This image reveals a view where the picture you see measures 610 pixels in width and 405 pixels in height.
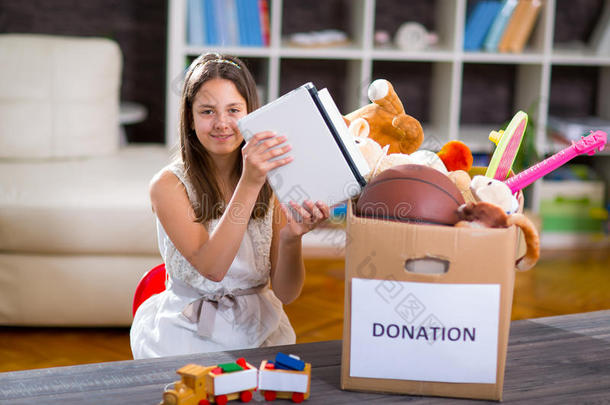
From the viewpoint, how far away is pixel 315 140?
3.26 ft

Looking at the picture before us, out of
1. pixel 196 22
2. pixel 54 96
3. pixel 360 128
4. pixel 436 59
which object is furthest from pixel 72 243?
pixel 436 59

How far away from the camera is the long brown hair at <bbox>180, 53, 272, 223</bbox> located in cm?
133

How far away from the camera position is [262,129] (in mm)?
998

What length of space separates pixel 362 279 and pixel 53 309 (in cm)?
157

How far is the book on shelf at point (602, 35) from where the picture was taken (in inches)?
132

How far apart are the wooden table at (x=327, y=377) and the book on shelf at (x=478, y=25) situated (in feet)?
7.68

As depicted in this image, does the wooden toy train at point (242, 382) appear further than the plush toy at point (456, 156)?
No

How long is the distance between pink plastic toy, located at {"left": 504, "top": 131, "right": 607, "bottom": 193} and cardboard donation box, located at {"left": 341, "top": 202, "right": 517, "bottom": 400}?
0.13m

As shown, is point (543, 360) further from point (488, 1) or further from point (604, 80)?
point (604, 80)

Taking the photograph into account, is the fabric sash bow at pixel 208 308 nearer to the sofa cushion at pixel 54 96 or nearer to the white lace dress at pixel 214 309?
the white lace dress at pixel 214 309

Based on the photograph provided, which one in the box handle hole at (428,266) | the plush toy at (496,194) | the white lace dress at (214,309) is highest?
the plush toy at (496,194)

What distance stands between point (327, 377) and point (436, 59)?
243cm

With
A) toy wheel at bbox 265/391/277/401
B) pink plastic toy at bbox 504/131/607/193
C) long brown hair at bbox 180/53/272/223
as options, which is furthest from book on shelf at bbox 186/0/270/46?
toy wheel at bbox 265/391/277/401

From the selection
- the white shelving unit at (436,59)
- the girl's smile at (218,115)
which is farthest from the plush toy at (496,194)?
the white shelving unit at (436,59)
